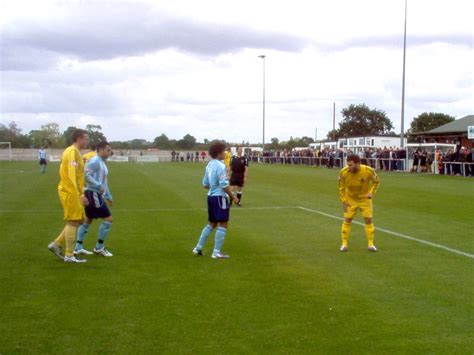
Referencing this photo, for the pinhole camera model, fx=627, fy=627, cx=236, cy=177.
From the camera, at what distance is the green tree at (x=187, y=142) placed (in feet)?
390

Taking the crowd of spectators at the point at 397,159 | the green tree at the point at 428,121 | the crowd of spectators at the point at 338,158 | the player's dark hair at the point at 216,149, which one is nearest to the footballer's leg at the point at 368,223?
the player's dark hair at the point at 216,149

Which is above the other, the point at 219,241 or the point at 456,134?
the point at 456,134

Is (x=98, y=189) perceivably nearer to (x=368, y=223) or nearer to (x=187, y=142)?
(x=368, y=223)

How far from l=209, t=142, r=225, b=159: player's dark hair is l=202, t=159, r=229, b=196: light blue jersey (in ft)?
0.42

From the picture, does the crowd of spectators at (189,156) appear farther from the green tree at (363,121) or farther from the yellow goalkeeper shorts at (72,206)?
the yellow goalkeeper shorts at (72,206)

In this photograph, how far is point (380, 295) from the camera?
7.27 metres

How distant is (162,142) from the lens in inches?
4951

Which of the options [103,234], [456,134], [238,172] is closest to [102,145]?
[103,234]

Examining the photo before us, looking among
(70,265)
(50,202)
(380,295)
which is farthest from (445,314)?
(50,202)

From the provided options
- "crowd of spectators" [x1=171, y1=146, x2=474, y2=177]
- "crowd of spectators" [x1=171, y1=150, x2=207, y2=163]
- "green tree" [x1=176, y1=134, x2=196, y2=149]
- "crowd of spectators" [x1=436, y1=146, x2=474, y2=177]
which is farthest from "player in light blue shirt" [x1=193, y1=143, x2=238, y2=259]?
"green tree" [x1=176, y1=134, x2=196, y2=149]

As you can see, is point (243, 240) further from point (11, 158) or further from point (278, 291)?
point (11, 158)

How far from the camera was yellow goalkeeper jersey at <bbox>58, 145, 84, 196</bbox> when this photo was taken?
29.1 ft

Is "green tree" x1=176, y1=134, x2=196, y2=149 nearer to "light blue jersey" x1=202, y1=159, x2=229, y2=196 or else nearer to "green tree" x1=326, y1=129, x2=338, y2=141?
"green tree" x1=326, y1=129, x2=338, y2=141

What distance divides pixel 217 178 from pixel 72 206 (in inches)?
84.3
